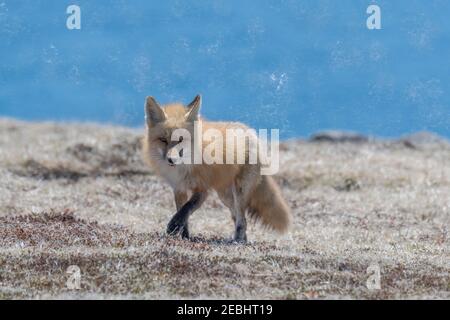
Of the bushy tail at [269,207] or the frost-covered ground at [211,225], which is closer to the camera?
the frost-covered ground at [211,225]

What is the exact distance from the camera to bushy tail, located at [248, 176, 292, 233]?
637 inches

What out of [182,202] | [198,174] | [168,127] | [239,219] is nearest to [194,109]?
[168,127]

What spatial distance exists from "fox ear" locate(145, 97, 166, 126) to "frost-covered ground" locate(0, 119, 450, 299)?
6.50 ft

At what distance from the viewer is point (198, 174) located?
15180mm

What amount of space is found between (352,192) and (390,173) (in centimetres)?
284

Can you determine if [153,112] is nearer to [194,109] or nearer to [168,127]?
[168,127]

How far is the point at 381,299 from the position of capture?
11.0 meters

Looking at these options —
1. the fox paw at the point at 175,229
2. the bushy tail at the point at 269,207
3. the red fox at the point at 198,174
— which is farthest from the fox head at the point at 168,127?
the bushy tail at the point at 269,207

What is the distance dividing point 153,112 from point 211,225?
5515 millimetres

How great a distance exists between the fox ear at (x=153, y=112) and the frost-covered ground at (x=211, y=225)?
6.50ft

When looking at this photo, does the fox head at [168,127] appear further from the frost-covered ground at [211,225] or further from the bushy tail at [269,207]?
the bushy tail at [269,207]

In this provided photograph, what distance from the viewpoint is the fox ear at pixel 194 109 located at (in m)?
15.0
